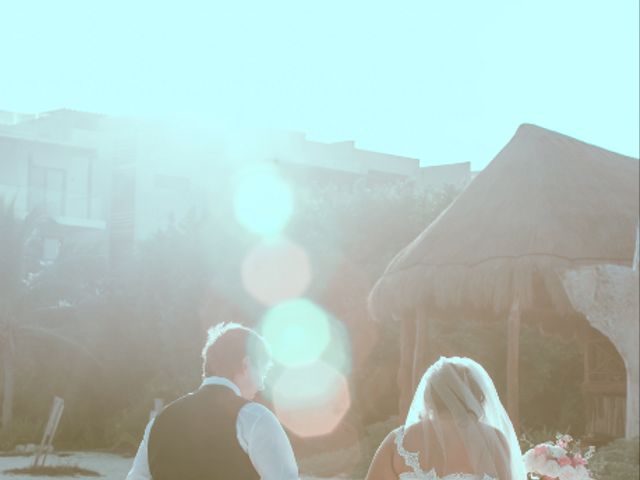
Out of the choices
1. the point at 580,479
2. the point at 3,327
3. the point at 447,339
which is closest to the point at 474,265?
the point at 447,339

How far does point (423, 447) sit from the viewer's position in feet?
14.6

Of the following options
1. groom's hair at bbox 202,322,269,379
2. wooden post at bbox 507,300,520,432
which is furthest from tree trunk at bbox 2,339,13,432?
groom's hair at bbox 202,322,269,379

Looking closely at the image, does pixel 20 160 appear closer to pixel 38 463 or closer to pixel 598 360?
pixel 38 463

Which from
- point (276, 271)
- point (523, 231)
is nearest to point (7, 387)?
point (276, 271)

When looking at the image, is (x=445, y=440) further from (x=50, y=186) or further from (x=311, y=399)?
(x=50, y=186)

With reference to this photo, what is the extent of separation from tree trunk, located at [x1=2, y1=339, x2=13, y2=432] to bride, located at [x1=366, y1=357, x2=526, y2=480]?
30465 millimetres

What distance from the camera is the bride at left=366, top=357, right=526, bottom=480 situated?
445 cm

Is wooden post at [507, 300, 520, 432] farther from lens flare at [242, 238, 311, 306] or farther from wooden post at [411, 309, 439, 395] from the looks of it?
lens flare at [242, 238, 311, 306]

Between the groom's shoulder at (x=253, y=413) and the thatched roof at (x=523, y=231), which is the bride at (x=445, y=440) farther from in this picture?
the thatched roof at (x=523, y=231)

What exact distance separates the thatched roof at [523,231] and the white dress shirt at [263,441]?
12071mm

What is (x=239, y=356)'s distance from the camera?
17.1ft

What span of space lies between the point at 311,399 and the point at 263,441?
2132 centimetres

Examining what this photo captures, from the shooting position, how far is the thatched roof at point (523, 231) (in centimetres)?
1711

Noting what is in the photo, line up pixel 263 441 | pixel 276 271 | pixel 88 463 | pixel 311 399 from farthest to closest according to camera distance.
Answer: pixel 276 271 < pixel 88 463 < pixel 311 399 < pixel 263 441
